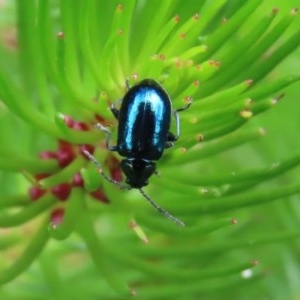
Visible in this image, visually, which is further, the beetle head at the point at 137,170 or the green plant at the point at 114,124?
the beetle head at the point at 137,170

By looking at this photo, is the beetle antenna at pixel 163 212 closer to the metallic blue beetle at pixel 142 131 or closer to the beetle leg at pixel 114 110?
the metallic blue beetle at pixel 142 131

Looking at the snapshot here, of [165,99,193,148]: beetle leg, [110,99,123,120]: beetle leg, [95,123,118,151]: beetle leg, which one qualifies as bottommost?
[165,99,193,148]: beetle leg

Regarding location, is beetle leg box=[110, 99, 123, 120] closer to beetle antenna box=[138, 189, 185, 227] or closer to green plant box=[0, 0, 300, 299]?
green plant box=[0, 0, 300, 299]

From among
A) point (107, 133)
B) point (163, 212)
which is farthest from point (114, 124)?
point (163, 212)

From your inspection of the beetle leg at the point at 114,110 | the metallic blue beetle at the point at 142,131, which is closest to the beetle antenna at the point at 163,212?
the metallic blue beetle at the point at 142,131

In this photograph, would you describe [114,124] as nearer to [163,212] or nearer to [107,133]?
[107,133]

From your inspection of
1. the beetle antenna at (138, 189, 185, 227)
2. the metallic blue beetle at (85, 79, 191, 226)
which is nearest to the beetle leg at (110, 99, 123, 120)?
the metallic blue beetle at (85, 79, 191, 226)

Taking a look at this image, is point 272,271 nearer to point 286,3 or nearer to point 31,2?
point 286,3
